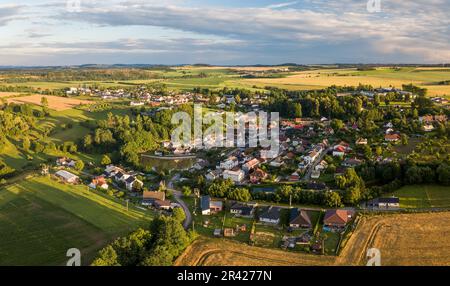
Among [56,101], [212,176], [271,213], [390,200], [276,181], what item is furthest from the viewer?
[56,101]

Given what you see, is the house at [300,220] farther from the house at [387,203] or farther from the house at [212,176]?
the house at [212,176]

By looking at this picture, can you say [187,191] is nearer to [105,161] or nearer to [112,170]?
[112,170]

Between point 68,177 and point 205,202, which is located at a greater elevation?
point 68,177

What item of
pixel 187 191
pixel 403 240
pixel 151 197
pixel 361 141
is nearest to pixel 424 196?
pixel 403 240

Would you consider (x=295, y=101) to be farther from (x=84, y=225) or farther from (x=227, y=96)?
(x=84, y=225)

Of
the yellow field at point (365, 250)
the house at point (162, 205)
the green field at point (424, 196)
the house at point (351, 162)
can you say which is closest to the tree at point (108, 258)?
the yellow field at point (365, 250)
